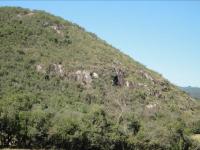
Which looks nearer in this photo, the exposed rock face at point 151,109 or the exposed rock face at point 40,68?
the exposed rock face at point 151,109

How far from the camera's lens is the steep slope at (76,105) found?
106500 millimetres

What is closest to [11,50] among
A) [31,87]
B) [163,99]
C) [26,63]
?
[26,63]

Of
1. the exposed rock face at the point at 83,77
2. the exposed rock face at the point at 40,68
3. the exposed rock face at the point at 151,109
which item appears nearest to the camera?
the exposed rock face at the point at 151,109

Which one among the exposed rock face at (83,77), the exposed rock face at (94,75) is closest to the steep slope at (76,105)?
the exposed rock face at (83,77)

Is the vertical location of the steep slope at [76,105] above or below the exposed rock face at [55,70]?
below

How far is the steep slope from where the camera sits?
349 feet

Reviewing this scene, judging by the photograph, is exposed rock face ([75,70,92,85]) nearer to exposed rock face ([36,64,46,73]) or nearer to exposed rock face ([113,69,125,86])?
exposed rock face ([113,69,125,86])

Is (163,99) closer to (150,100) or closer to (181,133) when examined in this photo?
(150,100)

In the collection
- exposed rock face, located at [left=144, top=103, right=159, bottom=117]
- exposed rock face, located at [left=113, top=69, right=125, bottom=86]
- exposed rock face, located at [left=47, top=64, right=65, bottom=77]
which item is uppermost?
exposed rock face, located at [left=47, top=64, right=65, bottom=77]

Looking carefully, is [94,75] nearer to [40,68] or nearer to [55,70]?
[55,70]

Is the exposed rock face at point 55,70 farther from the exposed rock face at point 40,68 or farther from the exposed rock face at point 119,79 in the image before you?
the exposed rock face at point 119,79

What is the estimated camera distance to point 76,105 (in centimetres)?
16038

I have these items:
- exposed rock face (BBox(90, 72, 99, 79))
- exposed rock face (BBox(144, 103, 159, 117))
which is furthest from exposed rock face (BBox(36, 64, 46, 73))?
exposed rock face (BBox(144, 103, 159, 117))

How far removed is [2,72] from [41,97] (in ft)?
67.8
